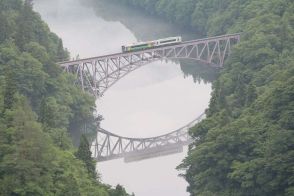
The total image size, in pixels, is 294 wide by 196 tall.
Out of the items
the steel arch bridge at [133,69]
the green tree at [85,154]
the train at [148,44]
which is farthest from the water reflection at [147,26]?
the green tree at [85,154]

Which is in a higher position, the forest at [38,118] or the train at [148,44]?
the train at [148,44]

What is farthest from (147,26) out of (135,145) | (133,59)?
(135,145)

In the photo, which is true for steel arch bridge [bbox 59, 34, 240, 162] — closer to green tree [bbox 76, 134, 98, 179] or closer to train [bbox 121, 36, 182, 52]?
train [bbox 121, 36, 182, 52]

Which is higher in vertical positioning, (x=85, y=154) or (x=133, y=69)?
(x=133, y=69)

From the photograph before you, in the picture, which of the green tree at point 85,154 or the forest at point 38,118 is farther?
the green tree at point 85,154

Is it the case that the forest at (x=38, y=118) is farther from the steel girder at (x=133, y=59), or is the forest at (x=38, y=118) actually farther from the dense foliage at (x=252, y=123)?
the dense foliage at (x=252, y=123)

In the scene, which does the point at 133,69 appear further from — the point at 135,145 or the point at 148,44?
the point at 135,145

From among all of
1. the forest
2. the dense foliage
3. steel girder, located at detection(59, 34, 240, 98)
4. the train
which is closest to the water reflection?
steel girder, located at detection(59, 34, 240, 98)
